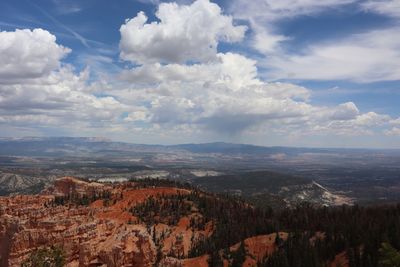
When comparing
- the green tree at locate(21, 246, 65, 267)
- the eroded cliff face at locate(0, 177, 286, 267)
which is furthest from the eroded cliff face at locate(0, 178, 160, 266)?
the green tree at locate(21, 246, 65, 267)

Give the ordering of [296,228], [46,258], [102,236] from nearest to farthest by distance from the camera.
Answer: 1. [46,258]
2. [102,236]
3. [296,228]

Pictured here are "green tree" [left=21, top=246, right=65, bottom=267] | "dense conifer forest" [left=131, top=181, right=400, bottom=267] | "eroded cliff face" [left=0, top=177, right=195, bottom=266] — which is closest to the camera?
"dense conifer forest" [left=131, top=181, right=400, bottom=267]

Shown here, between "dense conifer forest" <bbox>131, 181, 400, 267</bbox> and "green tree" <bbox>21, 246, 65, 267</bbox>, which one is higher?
"dense conifer forest" <bbox>131, 181, 400, 267</bbox>

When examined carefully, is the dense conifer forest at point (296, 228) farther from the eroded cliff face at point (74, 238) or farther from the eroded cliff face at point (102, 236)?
the eroded cliff face at point (74, 238)

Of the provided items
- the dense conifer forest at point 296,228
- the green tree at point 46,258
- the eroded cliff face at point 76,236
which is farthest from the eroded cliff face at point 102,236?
the green tree at point 46,258

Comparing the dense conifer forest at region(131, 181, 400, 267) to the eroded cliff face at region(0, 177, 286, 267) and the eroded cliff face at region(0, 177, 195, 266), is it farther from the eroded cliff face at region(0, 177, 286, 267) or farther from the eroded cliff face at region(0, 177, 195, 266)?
the eroded cliff face at region(0, 177, 195, 266)

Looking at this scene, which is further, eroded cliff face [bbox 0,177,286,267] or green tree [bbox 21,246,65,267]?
eroded cliff face [bbox 0,177,286,267]

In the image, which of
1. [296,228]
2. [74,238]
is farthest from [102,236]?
[296,228]

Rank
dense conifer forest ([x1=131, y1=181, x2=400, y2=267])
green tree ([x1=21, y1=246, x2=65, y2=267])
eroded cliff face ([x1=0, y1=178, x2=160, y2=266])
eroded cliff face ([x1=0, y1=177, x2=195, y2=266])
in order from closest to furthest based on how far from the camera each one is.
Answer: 1. dense conifer forest ([x1=131, y1=181, x2=400, y2=267])
2. green tree ([x1=21, y1=246, x2=65, y2=267])
3. eroded cliff face ([x1=0, y1=178, x2=160, y2=266])
4. eroded cliff face ([x1=0, y1=177, x2=195, y2=266])

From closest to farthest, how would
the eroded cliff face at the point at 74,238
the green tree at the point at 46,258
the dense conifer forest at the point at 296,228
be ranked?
the dense conifer forest at the point at 296,228, the green tree at the point at 46,258, the eroded cliff face at the point at 74,238

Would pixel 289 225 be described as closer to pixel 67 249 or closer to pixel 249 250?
pixel 249 250

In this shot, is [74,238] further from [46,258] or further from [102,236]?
[46,258]

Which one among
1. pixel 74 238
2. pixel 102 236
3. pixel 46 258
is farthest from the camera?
pixel 102 236
